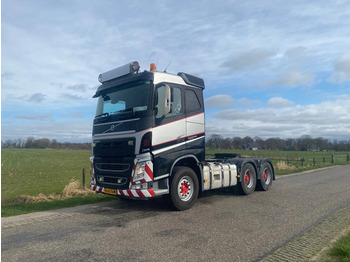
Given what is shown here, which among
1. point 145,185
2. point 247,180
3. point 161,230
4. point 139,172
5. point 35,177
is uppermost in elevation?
point 139,172

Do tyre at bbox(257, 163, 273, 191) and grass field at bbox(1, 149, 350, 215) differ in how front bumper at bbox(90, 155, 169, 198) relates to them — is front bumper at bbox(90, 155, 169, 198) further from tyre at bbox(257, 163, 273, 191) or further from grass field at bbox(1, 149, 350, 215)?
tyre at bbox(257, 163, 273, 191)

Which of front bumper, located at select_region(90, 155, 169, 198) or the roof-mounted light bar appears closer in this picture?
front bumper, located at select_region(90, 155, 169, 198)

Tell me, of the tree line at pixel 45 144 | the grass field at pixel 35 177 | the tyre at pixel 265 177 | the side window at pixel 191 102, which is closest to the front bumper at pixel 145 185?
the side window at pixel 191 102

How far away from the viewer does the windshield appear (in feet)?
21.7

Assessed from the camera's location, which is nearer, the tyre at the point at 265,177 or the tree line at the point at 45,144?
the tyre at the point at 265,177

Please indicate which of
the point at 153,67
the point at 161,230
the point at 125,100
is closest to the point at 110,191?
the point at 161,230

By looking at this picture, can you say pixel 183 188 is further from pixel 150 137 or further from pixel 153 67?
pixel 153 67

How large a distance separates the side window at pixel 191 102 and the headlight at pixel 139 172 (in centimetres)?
197

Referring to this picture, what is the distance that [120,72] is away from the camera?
7297 millimetres

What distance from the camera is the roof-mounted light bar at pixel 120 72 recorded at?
7.04 m

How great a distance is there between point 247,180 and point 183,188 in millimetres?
3339

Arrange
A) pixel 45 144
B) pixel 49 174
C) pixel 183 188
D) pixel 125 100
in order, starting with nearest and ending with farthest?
1. pixel 125 100
2. pixel 183 188
3. pixel 49 174
4. pixel 45 144

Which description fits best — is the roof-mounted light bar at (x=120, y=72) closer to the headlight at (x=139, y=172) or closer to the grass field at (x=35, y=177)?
the headlight at (x=139, y=172)

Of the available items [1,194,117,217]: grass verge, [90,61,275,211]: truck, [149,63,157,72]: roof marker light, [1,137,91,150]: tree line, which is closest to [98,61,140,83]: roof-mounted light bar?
[90,61,275,211]: truck
